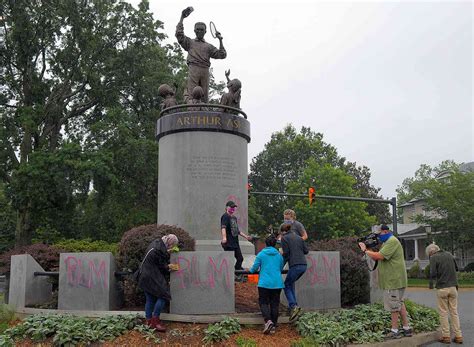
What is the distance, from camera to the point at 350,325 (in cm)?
873

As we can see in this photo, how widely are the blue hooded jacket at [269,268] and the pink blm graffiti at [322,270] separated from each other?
1.04m

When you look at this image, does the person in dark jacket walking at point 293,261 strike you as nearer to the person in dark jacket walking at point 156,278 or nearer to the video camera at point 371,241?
the video camera at point 371,241

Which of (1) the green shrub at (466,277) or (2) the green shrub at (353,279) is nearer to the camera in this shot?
(2) the green shrub at (353,279)

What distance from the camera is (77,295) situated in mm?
9484

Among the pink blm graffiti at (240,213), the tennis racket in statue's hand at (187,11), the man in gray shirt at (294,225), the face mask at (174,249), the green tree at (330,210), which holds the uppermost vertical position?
the tennis racket in statue's hand at (187,11)

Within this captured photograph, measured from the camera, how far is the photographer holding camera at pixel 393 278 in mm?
8961

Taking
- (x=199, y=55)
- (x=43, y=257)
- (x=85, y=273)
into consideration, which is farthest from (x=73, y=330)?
(x=199, y=55)

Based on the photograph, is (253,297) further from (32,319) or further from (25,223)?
(25,223)

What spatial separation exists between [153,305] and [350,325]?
3.30 m

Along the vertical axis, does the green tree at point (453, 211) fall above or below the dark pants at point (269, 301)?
above

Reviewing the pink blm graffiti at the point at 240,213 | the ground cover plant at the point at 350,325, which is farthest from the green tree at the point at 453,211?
the ground cover plant at the point at 350,325

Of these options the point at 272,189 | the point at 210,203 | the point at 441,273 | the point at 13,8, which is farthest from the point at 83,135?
the point at 272,189

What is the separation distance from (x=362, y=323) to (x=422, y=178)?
8491 cm

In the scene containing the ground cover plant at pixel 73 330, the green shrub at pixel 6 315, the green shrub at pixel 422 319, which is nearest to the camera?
the ground cover plant at pixel 73 330
